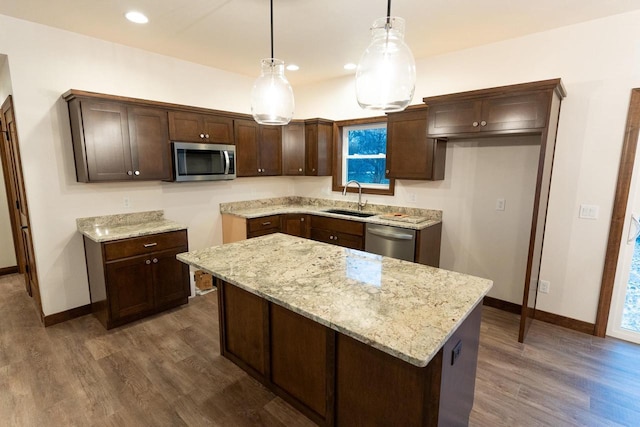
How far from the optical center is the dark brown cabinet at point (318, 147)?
14.8 feet

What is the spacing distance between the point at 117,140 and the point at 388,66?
2766 millimetres

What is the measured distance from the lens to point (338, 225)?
409 cm

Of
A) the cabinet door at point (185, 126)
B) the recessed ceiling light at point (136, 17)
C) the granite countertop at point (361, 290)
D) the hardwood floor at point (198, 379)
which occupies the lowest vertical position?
the hardwood floor at point (198, 379)

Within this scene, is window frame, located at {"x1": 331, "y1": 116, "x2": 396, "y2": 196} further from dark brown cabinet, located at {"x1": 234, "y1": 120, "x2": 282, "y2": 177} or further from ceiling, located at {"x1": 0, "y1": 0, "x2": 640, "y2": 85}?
ceiling, located at {"x1": 0, "y1": 0, "x2": 640, "y2": 85}

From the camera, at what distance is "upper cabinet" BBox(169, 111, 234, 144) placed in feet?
11.2

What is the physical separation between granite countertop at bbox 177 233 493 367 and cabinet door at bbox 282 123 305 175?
2.40 metres

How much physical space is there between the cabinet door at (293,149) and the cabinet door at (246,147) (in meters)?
0.46

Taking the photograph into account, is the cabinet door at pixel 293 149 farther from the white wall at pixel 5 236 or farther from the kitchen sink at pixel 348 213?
the white wall at pixel 5 236

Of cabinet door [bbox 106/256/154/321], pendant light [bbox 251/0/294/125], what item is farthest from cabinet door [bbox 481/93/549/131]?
cabinet door [bbox 106/256/154/321]

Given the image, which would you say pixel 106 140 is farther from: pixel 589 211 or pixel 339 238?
pixel 589 211

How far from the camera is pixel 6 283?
4.04m

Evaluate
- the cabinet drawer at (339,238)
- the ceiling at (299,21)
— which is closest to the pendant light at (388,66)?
the ceiling at (299,21)

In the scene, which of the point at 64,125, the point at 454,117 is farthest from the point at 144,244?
the point at 454,117

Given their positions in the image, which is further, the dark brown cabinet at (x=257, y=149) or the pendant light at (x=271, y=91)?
the dark brown cabinet at (x=257, y=149)
